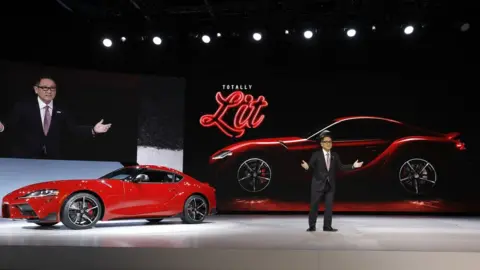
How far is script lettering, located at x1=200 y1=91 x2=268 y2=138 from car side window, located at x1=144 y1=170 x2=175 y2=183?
10.7 feet

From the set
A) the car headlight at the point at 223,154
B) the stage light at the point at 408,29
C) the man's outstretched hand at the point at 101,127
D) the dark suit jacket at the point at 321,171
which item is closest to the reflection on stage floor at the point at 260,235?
the dark suit jacket at the point at 321,171

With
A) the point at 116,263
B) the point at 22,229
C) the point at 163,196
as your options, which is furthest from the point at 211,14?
the point at 116,263

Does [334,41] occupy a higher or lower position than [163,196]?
higher

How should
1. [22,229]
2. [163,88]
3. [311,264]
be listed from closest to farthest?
[311,264] < [22,229] < [163,88]

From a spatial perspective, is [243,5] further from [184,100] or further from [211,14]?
[184,100]

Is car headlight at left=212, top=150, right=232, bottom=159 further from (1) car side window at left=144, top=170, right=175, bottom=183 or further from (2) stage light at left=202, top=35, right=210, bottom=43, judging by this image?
(1) car side window at left=144, top=170, right=175, bottom=183

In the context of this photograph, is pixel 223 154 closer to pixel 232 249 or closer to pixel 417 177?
pixel 417 177

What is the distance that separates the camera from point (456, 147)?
11344mm

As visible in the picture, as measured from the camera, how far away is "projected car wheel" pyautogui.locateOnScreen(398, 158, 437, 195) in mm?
11391

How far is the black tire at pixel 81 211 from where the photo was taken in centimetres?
741

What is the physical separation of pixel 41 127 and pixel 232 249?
280 inches

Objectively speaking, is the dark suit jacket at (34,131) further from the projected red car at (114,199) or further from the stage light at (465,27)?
the stage light at (465,27)

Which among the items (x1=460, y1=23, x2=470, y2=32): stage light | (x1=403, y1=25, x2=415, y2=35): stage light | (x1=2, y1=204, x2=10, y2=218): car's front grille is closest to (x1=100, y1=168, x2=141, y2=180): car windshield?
(x1=2, y1=204, x2=10, y2=218): car's front grille

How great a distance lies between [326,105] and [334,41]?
1550mm
